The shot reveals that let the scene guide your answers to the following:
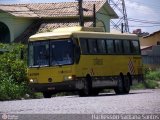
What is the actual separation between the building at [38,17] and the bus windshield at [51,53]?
919 inches

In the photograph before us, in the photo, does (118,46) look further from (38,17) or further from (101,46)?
(38,17)

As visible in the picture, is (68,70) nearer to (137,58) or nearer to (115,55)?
(115,55)

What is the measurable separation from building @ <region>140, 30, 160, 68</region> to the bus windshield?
37.0 m

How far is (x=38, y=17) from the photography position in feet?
177

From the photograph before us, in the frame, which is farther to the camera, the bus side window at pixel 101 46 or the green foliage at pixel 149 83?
the green foliage at pixel 149 83

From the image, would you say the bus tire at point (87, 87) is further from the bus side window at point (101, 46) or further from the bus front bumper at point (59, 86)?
the bus side window at point (101, 46)

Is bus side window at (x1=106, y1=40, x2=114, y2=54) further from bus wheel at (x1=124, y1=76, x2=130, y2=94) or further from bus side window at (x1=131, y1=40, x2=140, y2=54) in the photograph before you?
bus side window at (x1=131, y1=40, x2=140, y2=54)

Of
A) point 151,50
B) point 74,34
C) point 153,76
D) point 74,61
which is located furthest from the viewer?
point 151,50

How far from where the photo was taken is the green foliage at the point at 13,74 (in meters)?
28.5

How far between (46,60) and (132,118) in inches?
540

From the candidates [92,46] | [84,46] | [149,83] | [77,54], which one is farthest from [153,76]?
[77,54]

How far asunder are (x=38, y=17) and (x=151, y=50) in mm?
20987

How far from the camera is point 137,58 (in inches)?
1339

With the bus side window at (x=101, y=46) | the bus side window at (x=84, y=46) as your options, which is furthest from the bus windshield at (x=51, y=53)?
the bus side window at (x=101, y=46)
